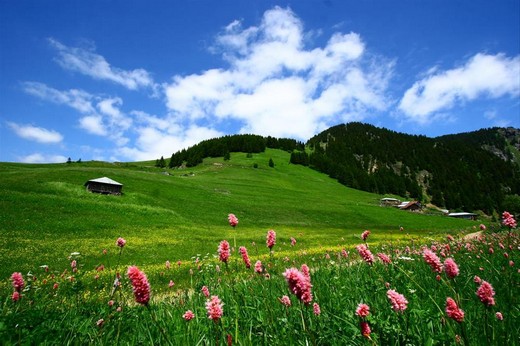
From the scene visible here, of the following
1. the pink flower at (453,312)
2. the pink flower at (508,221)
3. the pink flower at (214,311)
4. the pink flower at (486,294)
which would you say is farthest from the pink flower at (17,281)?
the pink flower at (508,221)

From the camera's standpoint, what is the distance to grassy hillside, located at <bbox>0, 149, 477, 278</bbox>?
81.7 ft

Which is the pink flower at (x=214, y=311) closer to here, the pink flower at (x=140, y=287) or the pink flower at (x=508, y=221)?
Result: the pink flower at (x=140, y=287)

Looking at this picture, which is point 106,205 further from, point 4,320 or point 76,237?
point 4,320

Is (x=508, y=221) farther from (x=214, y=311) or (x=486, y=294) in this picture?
(x=214, y=311)

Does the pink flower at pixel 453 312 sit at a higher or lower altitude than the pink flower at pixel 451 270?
lower

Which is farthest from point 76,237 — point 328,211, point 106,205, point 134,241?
point 328,211

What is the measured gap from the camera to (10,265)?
1909 centimetres

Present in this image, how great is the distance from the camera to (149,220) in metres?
40.9

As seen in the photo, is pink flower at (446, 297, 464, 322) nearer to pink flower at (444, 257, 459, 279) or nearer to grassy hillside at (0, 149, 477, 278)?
pink flower at (444, 257, 459, 279)

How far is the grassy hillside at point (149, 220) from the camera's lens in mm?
24891

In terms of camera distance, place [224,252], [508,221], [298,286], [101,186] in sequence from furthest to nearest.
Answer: [101,186]
[508,221]
[224,252]
[298,286]

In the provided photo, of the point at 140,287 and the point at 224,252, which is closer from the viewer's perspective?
Answer: the point at 140,287

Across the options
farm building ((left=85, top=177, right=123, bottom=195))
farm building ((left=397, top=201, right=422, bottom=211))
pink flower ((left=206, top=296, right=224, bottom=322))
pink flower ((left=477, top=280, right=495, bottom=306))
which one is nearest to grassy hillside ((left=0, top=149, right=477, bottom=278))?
farm building ((left=85, top=177, right=123, bottom=195))

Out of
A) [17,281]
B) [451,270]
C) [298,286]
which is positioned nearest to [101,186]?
[17,281]
